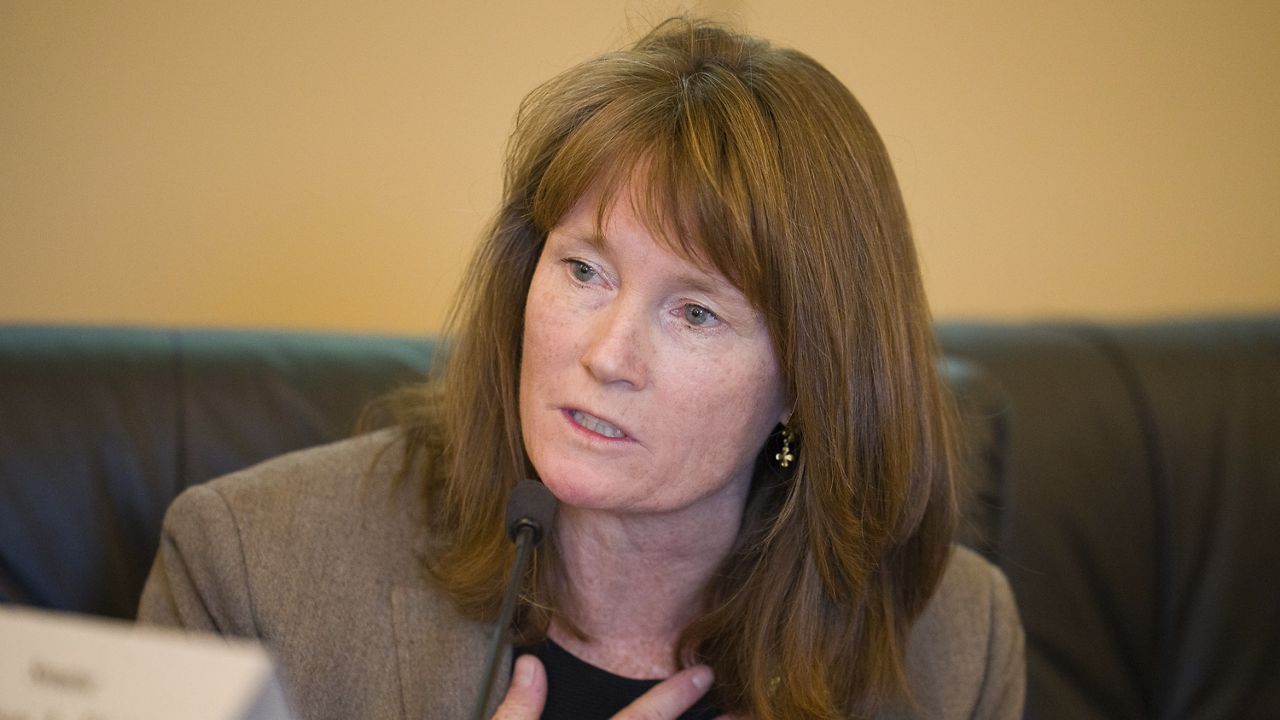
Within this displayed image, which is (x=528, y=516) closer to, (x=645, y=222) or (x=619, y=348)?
(x=619, y=348)

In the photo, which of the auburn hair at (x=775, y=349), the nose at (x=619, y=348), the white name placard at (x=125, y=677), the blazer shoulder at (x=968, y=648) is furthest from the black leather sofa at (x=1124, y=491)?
the white name placard at (x=125, y=677)

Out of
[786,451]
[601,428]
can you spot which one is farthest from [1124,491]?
[601,428]

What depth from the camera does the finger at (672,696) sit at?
1.28 meters

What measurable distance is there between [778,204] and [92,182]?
39.6 inches

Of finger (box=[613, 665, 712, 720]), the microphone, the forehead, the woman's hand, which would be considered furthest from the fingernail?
the forehead

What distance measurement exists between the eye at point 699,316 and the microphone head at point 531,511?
232mm

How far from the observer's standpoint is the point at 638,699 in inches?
51.1

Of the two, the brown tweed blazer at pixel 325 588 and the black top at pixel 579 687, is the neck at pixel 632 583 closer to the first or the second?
the black top at pixel 579 687

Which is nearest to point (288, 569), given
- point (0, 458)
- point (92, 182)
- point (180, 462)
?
point (180, 462)

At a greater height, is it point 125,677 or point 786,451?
point 125,677

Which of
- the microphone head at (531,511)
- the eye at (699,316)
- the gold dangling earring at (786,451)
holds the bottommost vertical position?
the gold dangling earring at (786,451)

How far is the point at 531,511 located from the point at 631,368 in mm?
173

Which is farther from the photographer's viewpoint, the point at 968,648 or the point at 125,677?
the point at 968,648

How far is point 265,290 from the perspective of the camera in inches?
68.4
